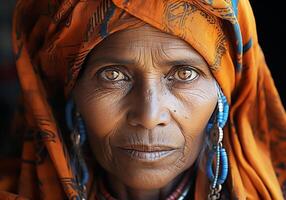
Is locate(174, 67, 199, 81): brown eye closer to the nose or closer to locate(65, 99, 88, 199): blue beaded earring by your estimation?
the nose

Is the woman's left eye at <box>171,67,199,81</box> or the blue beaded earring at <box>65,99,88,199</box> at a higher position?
the woman's left eye at <box>171,67,199,81</box>

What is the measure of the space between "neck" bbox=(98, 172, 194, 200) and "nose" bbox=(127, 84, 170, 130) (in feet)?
0.93

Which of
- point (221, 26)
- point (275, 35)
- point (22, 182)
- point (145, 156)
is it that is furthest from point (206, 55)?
point (275, 35)

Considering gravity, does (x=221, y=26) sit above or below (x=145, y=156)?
above

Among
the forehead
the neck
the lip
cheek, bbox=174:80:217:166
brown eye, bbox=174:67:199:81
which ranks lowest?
the neck

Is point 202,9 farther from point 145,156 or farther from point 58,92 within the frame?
point 58,92

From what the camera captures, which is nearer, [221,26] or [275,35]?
[221,26]

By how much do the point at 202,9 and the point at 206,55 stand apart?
0.12 metres

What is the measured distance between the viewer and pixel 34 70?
1.71 m

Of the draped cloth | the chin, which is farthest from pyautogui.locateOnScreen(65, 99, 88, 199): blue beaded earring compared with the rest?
the chin

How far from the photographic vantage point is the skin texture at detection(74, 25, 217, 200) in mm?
1476

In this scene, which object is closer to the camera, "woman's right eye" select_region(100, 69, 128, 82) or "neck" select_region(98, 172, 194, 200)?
"woman's right eye" select_region(100, 69, 128, 82)

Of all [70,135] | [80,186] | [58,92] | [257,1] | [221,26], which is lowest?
[80,186]

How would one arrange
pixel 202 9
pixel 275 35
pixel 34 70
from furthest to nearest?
pixel 275 35 < pixel 34 70 < pixel 202 9
